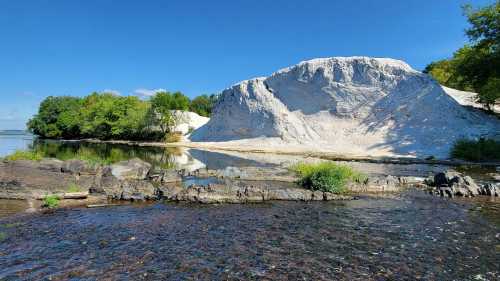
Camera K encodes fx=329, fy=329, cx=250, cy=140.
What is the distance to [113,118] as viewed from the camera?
84.4m

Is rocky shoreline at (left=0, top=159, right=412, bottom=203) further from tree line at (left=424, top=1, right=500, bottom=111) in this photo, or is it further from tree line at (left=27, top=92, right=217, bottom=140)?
tree line at (left=27, top=92, right=217, bottom=140)

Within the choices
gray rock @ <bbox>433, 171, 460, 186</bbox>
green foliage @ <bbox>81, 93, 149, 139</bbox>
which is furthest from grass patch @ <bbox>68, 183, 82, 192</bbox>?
green foliage @ <bbox>81, 93, 149, 139</bbox>

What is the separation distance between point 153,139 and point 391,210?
7209cm

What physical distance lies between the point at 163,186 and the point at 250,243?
9367mm

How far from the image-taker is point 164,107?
254 feet

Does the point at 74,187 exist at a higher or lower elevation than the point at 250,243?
higher

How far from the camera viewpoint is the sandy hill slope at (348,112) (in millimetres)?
46625

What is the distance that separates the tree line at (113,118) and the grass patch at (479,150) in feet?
193

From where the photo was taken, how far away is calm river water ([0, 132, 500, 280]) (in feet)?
28.8

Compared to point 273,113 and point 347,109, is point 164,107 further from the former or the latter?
point 347,109

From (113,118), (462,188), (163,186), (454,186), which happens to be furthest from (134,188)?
(113,118)

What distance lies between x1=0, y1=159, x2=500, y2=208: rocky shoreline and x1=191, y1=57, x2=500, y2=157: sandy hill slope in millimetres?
23189

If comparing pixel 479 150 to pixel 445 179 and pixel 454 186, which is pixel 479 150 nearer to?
pixel 445 179

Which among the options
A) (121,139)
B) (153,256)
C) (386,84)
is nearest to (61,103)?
(121,139)
